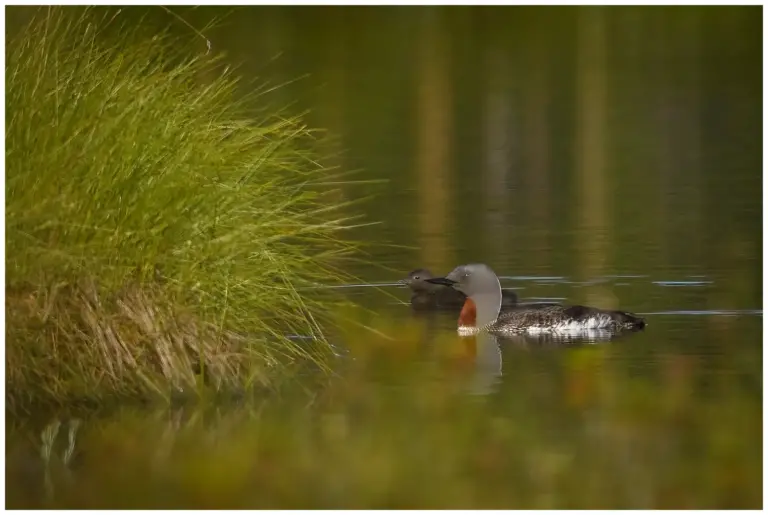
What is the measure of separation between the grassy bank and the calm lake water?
0.60 feet

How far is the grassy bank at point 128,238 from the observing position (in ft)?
19.0

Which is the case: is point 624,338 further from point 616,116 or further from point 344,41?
point 344,41

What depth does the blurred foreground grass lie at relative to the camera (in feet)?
17.3

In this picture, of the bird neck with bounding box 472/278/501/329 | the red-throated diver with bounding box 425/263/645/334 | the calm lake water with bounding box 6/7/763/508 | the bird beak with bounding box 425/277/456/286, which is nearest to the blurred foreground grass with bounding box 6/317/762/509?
the calm lake water with bounding box 6/7/763/508


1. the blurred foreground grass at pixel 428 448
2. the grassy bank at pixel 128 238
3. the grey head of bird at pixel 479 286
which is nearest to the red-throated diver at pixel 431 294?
the grey head of bird at pixel 479 286

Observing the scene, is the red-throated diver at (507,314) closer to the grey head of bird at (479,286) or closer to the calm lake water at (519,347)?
the grey head of bird at (479,286)

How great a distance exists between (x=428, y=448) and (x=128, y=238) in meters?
1.22

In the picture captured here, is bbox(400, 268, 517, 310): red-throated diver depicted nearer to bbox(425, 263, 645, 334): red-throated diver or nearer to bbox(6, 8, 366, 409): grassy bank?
bbox(425, 263, 645, 334): red-throated diver

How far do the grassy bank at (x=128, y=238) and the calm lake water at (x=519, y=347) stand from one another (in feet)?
0.60

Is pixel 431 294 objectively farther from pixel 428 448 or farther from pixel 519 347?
pixel 428 448

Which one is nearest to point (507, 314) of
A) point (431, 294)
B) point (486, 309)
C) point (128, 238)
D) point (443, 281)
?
point (486, 309)

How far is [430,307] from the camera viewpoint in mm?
8445

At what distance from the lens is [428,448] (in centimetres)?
563

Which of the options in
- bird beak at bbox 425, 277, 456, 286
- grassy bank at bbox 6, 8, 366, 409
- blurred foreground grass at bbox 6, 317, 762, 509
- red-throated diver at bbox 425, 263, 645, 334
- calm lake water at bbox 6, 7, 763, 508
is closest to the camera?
blurred foreground grass at bbox 6, 317, 762, 509
